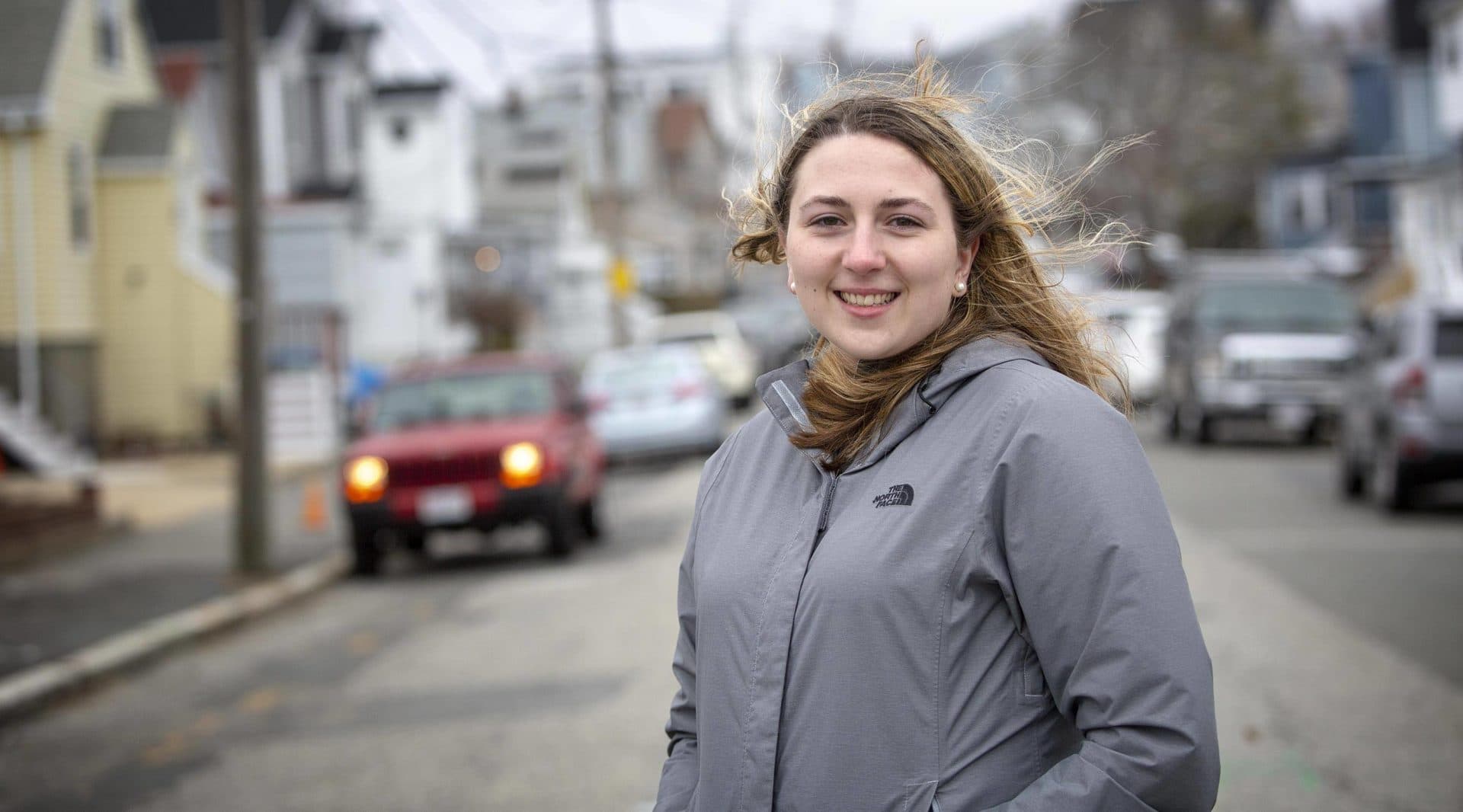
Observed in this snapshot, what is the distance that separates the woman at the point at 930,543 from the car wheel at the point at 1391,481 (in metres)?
11.8

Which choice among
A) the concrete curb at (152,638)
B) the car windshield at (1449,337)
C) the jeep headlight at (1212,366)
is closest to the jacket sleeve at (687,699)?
the concrete curb at (152,638)

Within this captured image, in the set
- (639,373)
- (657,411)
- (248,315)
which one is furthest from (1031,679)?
(639,373)

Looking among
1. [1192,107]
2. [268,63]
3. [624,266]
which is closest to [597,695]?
[624,266]

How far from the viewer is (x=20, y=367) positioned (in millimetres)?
20891

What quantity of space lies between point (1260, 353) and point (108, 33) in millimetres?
18683

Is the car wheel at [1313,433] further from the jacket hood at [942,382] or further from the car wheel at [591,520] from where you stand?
the jacket hood at [942,382]

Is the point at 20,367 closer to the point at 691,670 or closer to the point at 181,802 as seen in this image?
the point at 181,802

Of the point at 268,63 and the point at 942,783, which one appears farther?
the point at 268,63

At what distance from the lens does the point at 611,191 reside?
30.9 metres

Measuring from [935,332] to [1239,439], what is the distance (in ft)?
69.9

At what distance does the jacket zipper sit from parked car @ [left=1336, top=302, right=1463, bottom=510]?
38.9 ft

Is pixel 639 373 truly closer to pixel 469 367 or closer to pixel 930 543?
pixel 469 367

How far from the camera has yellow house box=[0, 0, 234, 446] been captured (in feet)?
70.4

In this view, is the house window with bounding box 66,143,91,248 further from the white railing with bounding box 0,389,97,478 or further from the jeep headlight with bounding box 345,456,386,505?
the jeep headlight with bounding box 345,456,386,505
